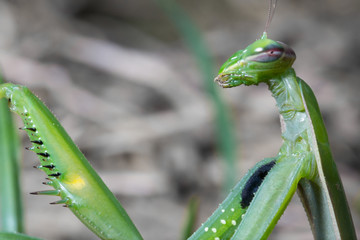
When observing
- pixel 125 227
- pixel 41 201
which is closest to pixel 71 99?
pixel 41 201

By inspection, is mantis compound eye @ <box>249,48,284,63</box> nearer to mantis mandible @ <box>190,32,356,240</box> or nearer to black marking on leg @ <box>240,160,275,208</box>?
mantis mandible @ <box>190,32,356,240</box>

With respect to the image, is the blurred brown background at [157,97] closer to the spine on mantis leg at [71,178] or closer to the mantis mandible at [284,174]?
the mantis mandible at [284,174]

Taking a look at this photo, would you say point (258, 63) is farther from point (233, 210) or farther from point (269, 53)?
point (233, 210)

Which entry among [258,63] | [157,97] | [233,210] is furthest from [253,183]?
[157,97]

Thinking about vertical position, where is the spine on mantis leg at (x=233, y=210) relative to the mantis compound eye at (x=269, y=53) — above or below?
below

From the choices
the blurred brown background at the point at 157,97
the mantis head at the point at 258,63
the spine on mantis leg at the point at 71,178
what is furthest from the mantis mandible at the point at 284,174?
the blurred brown background at the point at 157,97

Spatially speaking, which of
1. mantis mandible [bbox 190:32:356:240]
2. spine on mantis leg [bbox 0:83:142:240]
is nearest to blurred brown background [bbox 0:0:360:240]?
mantis mandible [bbox 190:32:356:240]

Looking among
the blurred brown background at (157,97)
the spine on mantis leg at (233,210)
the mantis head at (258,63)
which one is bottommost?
the spine on mantis leg at (233,210)

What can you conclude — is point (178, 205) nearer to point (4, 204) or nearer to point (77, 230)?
point (77, 230)
